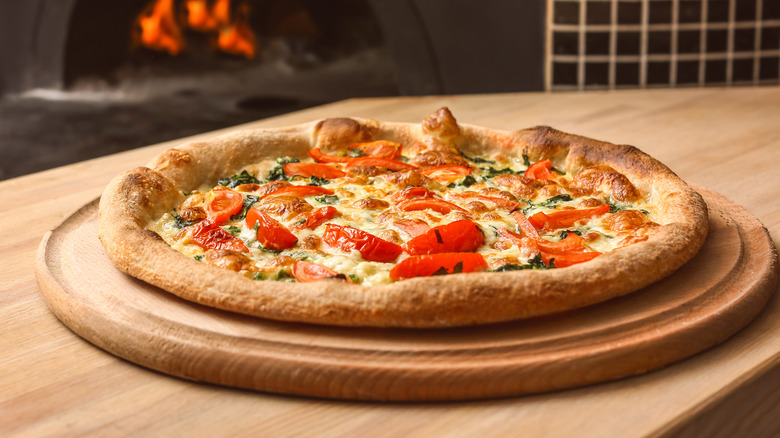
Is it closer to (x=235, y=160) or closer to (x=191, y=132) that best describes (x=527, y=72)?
(x=191, y=132)

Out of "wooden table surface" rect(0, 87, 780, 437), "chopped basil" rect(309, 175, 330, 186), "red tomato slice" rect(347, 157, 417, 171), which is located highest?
"red tomato slice" rect(347, 157, 417, 171)

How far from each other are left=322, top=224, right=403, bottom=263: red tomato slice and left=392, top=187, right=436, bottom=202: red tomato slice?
18.5 inches

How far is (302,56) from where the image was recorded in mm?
8312

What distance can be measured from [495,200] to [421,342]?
42.2 inches

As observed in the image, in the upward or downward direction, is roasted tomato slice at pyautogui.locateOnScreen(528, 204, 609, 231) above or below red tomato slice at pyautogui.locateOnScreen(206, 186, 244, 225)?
below

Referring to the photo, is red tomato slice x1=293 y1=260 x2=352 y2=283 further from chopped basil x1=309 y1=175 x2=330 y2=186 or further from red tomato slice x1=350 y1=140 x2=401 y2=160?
red tomato slice x1=350 y1=140 x2=401 y2=160

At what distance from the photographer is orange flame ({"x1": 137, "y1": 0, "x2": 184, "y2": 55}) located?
7848 millimetres

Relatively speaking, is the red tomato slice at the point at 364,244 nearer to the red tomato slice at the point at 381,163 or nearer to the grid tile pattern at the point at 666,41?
the red tomato slice at the point at 381,163

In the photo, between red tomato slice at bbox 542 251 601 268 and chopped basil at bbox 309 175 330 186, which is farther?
chopped basil at bbox 309 175 330 186

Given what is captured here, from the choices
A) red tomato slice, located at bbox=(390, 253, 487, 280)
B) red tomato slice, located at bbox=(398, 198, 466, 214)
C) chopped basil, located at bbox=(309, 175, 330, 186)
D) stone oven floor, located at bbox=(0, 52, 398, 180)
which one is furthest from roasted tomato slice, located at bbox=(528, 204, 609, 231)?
stone oven floor, located at bbox=(0, 52, 398, 180)

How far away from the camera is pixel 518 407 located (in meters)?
1.96

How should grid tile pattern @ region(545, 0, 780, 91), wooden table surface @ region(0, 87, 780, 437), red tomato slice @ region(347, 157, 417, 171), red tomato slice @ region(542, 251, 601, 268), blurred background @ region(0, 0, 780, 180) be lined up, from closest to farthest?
wooden table surface @ region(0, 87, 780, 437)
red tomato slice @ region(542, 251, 601, 268)
red tomato slice @ region(347, 157, 417, 171)
grid tile pattern @ region(545, 0, 780, 91)
blurred background @ region(0, 0, 780, 180)

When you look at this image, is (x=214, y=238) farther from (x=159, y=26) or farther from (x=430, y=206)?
(x=159, y=26)

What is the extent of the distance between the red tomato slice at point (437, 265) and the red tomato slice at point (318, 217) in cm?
52
